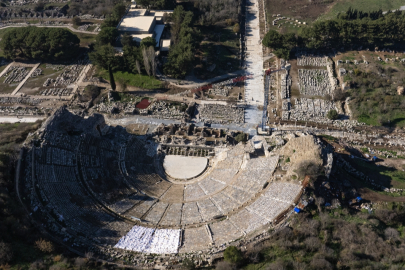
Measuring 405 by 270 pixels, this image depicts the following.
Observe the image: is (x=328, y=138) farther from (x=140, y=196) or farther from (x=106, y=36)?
(x=106, y=36)

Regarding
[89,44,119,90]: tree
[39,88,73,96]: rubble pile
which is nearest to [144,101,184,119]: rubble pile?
[89,44,119,90]: tree

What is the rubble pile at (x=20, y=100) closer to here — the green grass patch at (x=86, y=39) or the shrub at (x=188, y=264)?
the green grass patch at (x=86, y=39)

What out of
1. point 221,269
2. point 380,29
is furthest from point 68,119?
point 380,29

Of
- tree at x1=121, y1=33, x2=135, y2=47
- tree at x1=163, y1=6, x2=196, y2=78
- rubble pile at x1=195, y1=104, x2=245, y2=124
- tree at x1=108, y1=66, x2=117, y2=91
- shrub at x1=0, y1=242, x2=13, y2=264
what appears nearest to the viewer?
shrub at x1=0, y1=242, x2=13, y2=264

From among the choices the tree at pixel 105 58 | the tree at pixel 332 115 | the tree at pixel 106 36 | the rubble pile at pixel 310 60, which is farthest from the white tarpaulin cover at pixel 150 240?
the rubble pile at pixel 310 60

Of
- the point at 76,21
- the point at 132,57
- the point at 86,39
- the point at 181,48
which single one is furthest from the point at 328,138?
the point at 76,21

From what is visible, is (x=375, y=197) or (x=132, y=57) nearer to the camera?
(x=375, y=197)

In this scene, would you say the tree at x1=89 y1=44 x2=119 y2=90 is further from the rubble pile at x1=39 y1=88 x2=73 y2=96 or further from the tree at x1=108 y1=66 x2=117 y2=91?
the rubble pile at x1=39 y1=88 x2=73 y2=96

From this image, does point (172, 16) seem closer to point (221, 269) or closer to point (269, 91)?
point (269, 91)
